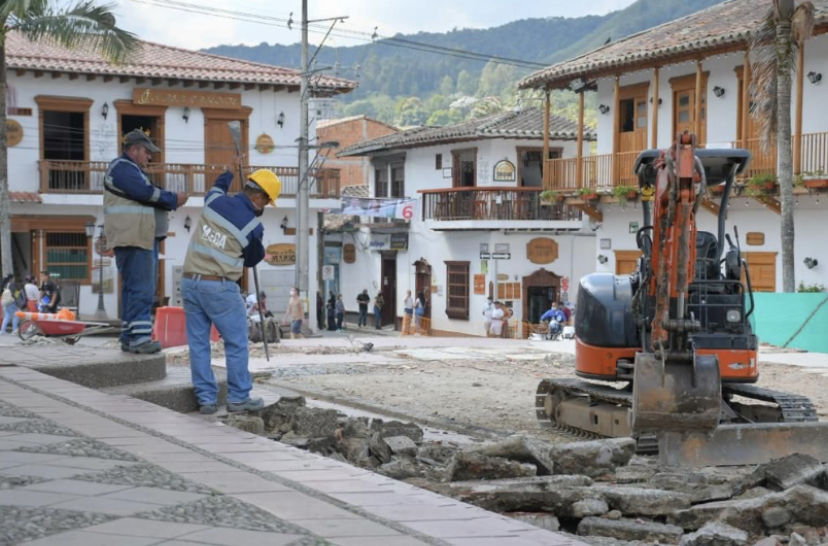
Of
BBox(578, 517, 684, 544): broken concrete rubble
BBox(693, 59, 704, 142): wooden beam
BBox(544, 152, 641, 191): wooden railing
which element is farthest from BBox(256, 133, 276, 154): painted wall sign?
BBox(578, 517, 684, 544): broken concrete rubble

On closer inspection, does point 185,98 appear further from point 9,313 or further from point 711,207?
point 711,207

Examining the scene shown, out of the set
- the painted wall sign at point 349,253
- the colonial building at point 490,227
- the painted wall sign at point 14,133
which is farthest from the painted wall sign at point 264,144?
the painted wall sign at point 349,253

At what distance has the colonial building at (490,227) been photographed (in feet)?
139

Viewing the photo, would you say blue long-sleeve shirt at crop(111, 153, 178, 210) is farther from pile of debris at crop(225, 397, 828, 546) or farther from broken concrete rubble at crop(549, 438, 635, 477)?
broken concrete rubble at crop(549, 438, 635, 477)

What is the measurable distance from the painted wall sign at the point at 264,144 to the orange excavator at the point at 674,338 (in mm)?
26342

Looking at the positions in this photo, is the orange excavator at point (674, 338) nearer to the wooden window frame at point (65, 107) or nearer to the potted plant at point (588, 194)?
the potted plant at point (588, 194)

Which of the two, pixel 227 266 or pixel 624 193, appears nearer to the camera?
pixel 227 266

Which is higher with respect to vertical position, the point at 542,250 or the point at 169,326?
the point at 542,250

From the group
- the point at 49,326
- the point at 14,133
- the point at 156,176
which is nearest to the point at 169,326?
the point at 49,326

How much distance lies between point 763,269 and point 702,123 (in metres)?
3.91

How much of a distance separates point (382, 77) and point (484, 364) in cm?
16720

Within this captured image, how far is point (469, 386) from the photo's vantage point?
1803cm

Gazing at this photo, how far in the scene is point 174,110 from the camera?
38.3 m

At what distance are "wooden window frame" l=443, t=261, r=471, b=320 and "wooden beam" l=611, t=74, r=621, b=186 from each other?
11844 millimetres
